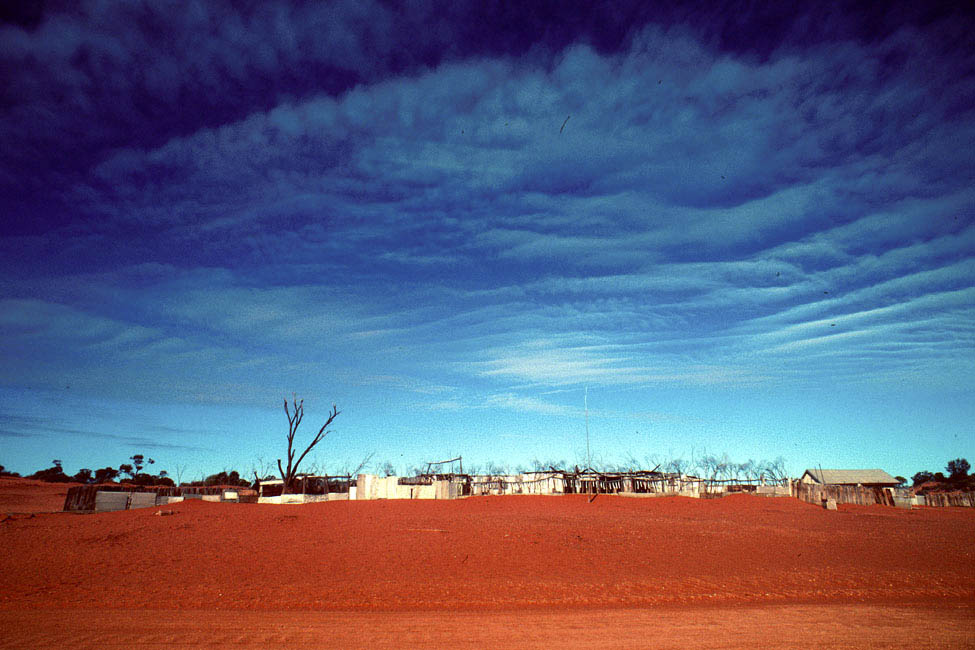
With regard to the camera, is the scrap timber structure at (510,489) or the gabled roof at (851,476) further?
the gabled roof at (851,476)

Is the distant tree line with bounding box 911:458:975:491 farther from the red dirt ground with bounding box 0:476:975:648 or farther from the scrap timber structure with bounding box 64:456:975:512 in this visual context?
the red dirt ground with bounding box 0:476:975:648

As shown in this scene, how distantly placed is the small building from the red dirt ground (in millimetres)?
54990

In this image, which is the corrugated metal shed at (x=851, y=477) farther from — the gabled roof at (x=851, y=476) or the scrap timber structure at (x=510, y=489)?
the scrap timber structure at (x=510, y=489)

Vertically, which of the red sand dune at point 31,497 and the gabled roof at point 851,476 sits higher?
the gabled roof at point 851,476

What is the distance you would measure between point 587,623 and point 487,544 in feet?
24.6

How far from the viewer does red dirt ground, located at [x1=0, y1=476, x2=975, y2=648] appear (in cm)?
842

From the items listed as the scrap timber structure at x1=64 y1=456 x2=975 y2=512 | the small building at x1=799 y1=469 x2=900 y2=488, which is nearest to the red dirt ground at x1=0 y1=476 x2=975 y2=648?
the scrap timber structure at x1=64 y1=456 x2=975 y2=512

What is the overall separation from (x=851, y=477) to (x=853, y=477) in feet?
0.73

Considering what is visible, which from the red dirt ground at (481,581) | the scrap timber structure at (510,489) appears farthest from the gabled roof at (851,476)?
the red dirt ground at (481,581)

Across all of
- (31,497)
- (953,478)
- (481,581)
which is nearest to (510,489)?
(481,581)

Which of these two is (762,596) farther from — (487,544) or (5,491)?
(5,491)

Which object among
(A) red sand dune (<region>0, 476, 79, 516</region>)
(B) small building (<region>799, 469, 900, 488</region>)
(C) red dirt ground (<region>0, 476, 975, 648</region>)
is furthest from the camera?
(B) small building (<region>799, 469, 900, 488</region>)

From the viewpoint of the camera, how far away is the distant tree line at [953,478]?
2664 inches

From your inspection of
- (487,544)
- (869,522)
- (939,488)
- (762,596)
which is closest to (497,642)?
(762,596)
